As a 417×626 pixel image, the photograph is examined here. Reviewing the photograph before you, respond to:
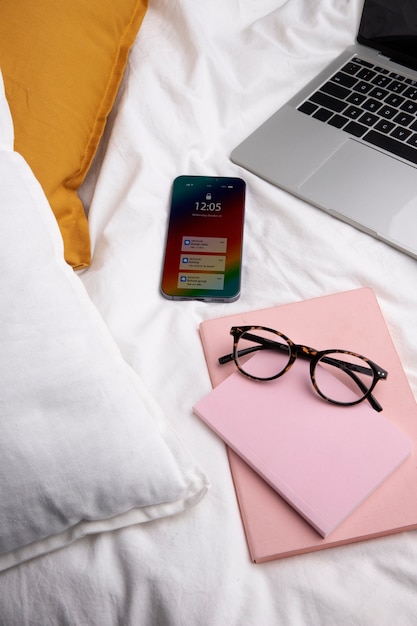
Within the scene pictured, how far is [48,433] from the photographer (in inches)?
18.3

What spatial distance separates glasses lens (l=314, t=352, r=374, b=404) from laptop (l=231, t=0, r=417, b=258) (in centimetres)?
16

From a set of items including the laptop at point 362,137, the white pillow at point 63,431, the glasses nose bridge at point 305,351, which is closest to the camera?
the white pillow at point 63,431

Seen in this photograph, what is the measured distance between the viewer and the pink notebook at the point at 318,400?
49 cm

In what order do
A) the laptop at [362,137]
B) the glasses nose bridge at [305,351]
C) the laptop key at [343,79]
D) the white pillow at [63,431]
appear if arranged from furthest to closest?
1. the laptop key at [343,79]
2. the laptop at [362,137]
3. the glasses nose bridge at [305,351]
4. the white pillow at [63,431]

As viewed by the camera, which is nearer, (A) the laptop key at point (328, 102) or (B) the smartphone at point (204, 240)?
(B) the smartphone at point (204, 240)

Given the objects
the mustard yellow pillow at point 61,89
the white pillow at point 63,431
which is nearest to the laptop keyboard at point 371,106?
the mustard yellow pillow at point 61,89

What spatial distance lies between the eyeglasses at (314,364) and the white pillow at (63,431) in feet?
0.38

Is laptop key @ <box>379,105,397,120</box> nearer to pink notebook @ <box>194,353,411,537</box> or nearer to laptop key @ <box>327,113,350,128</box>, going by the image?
laptop key @ <box>327,113,350,128</box>

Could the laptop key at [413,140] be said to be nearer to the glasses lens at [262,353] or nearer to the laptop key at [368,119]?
the laptop key at [368,119]

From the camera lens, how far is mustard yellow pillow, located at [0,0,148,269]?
638 mm

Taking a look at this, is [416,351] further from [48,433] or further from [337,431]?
[48,433]

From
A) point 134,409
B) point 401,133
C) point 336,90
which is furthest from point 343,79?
point 134,409

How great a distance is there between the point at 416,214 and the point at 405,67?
0.26 m

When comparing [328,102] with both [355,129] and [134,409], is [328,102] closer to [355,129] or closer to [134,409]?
[355,129]
